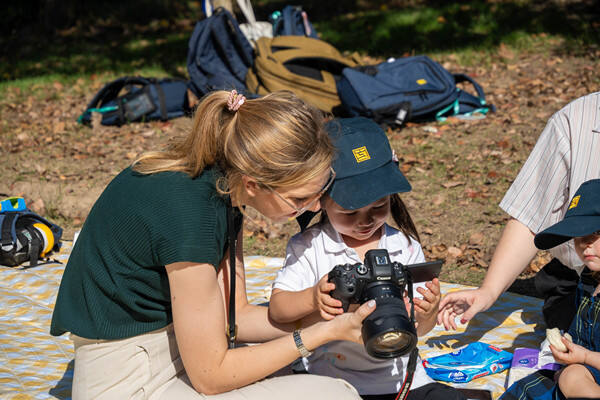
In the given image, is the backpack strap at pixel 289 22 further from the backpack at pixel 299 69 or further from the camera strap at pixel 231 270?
the camera strap at pixel 231 270

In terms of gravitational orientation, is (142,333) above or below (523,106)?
above

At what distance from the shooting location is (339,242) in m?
2.61

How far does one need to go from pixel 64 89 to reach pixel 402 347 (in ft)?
28.1

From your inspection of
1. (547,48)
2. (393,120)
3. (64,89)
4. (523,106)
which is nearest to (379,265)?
(393,120)

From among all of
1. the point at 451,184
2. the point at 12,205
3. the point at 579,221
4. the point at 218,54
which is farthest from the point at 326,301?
the point at 218,54

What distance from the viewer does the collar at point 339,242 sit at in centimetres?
260

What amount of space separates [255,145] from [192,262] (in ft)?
1.46

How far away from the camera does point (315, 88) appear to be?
6.88 meters

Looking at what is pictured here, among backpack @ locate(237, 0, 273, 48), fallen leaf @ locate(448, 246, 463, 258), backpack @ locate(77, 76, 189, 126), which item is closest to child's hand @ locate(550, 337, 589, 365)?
fallen leaf @ locate(448, 246, 463, 258)

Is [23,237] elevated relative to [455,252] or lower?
elevated

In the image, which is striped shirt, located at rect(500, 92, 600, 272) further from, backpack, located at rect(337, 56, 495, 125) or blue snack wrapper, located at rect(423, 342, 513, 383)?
backpack, located at rect(337, 56, 495, 125)

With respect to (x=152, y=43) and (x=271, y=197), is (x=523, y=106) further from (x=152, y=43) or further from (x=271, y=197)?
(x=152, y=43)

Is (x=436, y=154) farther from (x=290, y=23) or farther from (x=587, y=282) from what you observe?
(x=587, y=282)

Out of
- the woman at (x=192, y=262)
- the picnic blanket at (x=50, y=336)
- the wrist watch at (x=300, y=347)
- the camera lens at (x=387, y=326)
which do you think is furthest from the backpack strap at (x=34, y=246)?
the camera lens at (x=387, y=326)
